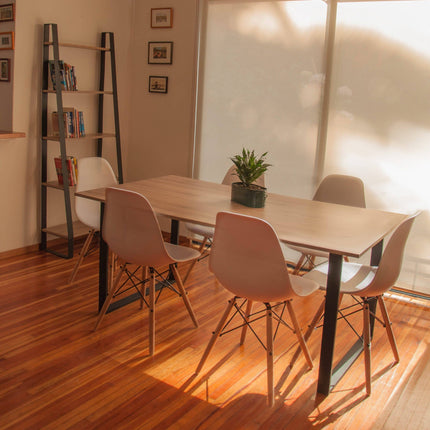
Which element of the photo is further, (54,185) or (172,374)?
(54,185)

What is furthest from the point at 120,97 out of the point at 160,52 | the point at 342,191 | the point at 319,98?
the point at 342,191

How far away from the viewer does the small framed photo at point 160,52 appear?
5223 millimetres

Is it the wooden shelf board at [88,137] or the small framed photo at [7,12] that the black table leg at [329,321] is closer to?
the wooden shelf board at [88,137]

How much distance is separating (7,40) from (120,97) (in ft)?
4.28

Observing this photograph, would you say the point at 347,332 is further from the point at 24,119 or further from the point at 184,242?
the point at 24,119

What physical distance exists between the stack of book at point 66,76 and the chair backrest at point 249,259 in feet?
8.51

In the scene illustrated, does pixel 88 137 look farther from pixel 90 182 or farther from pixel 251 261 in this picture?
pixel 251 261

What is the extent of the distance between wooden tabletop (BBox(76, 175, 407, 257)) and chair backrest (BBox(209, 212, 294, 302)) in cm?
18

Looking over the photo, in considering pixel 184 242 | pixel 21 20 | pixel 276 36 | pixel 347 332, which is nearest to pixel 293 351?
pixel 347 332

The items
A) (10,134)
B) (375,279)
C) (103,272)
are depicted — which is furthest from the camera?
→ (10,134)

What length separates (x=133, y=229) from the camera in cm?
305

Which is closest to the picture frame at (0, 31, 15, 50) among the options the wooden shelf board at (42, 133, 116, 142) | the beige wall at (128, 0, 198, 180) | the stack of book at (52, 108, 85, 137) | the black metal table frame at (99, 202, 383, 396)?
the stack of book at (52, 108, 85, 137)

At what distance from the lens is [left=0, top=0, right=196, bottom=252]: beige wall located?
14.9 feet

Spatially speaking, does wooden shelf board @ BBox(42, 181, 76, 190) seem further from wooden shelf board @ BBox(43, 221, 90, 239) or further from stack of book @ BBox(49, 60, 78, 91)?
stack of book @ BBox(49, 60, 78, 91)
